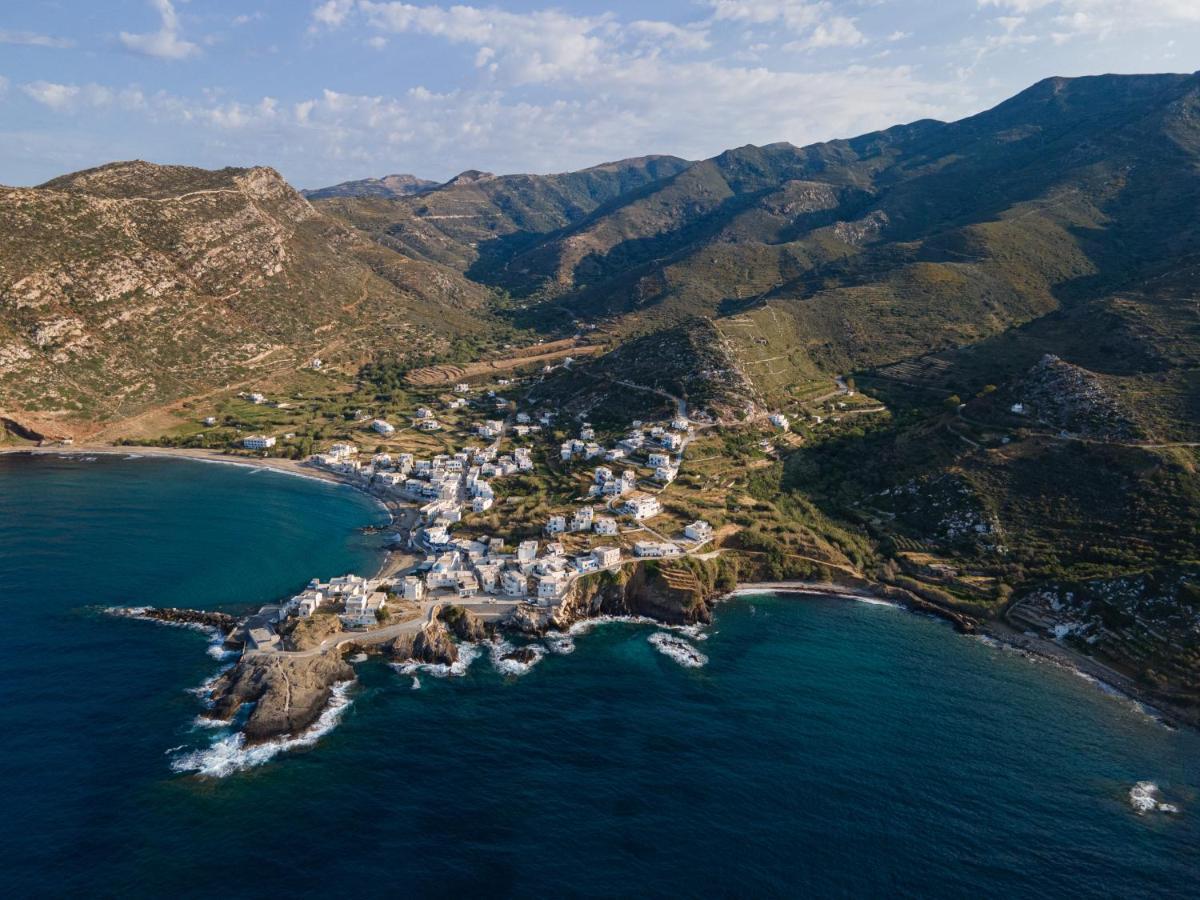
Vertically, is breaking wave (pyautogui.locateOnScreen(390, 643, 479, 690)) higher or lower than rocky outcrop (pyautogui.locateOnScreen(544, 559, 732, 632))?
lower

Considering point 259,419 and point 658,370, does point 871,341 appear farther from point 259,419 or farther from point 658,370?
point 259,419

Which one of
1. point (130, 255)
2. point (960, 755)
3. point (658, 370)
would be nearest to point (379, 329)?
point (130, 255)

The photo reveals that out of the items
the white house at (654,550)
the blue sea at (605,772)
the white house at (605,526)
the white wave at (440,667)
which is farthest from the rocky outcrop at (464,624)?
the white house at (605,526)

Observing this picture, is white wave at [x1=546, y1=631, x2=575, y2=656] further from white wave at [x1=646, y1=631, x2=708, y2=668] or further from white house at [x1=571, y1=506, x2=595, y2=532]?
white house at [x1=571, y1=506, x2=595, y2=532]

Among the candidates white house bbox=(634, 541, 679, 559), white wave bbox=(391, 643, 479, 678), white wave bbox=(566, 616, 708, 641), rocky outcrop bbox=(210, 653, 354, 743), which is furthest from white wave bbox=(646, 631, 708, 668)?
rocky outcrop bbox=(210, 653, 354, 743)

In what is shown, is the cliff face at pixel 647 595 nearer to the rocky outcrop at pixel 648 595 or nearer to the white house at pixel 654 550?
the rocky outcrop at pixel 648 595
